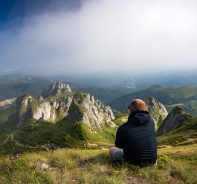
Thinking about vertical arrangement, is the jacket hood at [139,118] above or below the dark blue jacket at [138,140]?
above

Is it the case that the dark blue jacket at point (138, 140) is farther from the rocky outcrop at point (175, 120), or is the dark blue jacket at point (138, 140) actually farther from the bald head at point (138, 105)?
the rocky outcrop at point (175, 120)

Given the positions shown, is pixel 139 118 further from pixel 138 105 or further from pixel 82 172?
pixel 82 172

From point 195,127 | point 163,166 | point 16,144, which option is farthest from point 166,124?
point 163,166

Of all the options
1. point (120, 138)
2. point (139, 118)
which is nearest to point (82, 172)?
point (120, 138)

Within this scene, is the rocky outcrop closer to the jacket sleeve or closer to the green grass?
the green grass

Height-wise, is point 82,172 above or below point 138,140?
below

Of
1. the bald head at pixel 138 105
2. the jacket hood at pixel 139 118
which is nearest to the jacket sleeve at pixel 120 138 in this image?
the jacket hood at pixel 139 118

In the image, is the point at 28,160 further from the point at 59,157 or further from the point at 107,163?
the point at 107,163

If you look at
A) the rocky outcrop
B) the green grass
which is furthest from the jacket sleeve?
the rocky outcrop

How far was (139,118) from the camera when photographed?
10.4 metres

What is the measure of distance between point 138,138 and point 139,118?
1089 mm

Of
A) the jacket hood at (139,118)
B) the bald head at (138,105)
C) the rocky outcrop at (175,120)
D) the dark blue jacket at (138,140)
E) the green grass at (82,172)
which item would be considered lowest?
the rocky outcrop at (175,120)

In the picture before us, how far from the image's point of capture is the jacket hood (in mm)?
10438

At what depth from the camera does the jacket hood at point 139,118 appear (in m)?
10.4
